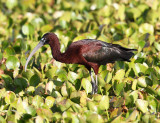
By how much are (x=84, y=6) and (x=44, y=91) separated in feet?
16.0

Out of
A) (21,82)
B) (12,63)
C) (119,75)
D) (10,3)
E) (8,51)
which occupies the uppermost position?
(10,3)

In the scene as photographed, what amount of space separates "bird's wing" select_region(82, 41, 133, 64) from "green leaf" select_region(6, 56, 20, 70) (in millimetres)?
1279

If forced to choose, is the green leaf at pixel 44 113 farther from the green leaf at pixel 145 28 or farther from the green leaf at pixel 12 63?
the green leaf at pixel 145 28

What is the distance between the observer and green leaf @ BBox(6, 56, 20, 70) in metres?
7.33

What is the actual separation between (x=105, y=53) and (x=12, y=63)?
1.64 meters

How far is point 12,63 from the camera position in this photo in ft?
24.2

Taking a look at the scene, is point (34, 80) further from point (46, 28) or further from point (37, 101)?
point (46, 28)

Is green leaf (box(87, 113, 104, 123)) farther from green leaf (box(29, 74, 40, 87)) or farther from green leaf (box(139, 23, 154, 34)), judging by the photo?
green leaf (box(139, 23, 154, 34))

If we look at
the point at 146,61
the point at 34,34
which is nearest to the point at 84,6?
the point at 34,34

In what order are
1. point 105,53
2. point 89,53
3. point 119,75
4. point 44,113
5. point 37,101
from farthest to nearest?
point 105,53, point 89,53, point 119,75, point 37,101, point 44,113

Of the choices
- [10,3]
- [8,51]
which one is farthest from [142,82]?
[10,3]

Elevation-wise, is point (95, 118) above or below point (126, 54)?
below

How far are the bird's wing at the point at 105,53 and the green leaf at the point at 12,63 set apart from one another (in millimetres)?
1279

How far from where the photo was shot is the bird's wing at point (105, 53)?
6.99 meters
